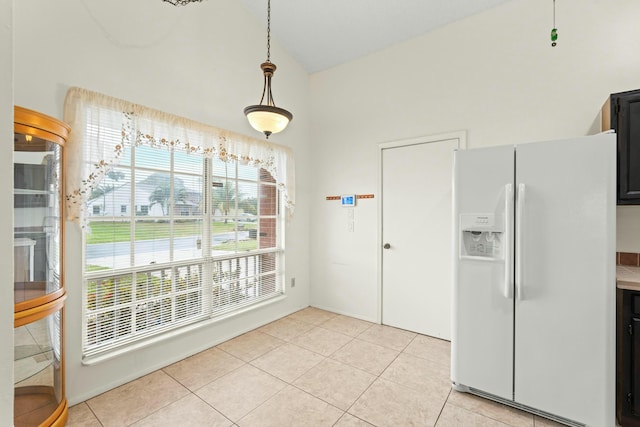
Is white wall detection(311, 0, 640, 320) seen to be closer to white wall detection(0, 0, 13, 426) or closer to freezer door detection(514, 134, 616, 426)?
freezer door detection(514, 134, 616, 426)

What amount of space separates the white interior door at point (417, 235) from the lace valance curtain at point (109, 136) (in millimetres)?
1948

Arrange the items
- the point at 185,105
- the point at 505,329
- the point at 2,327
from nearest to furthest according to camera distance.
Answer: the point at 2,327, the point at 505,329, the point at 185,105

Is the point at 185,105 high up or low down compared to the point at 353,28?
down

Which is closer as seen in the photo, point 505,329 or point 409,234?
point 505,329

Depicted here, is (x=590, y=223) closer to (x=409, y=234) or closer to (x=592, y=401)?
(x=592, y=401)

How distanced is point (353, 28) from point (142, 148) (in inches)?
101

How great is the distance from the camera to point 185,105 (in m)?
2.72

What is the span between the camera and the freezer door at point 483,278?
6.70 ft

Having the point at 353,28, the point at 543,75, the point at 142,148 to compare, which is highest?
the point at 353,28

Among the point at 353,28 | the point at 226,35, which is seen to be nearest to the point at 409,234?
the point at 353,28

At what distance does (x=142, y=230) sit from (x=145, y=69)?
138 cm

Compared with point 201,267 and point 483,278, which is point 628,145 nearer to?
point 483,278

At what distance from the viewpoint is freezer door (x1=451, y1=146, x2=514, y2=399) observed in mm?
2041

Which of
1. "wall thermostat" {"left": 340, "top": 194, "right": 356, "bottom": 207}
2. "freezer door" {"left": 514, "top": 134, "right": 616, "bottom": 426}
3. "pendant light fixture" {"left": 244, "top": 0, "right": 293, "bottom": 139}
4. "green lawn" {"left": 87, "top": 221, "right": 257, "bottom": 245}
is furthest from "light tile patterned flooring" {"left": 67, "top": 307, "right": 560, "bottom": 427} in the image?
"pendant light fixture" {"left": 244, "top": 0, "right": 293, "bottom": 139}
